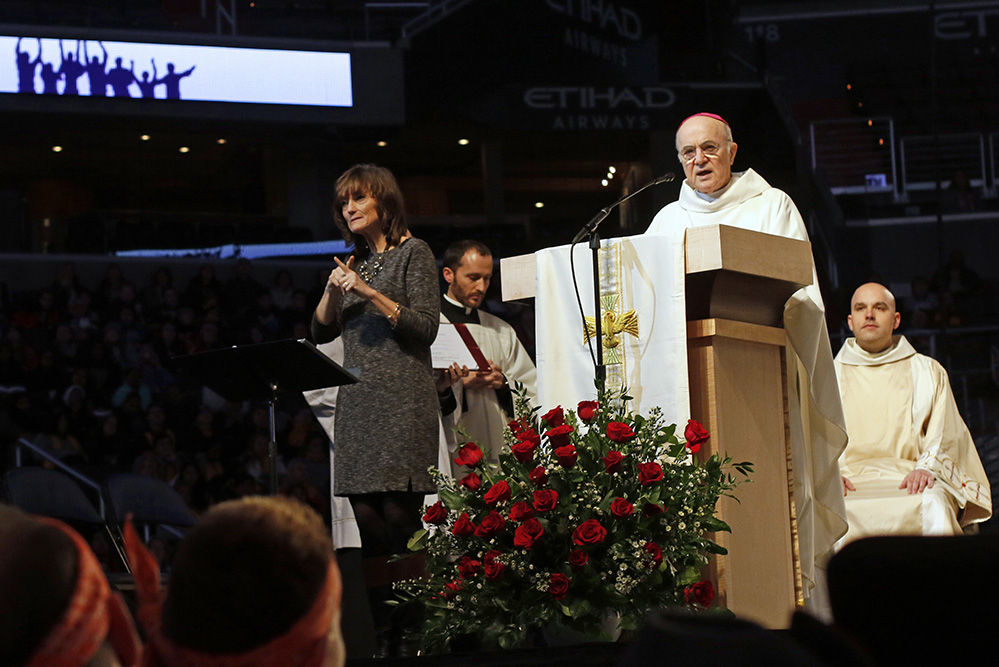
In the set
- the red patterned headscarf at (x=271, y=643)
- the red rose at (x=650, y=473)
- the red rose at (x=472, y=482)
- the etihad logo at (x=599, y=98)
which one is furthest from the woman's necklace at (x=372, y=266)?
the etihad logo at (x=599, y=98)

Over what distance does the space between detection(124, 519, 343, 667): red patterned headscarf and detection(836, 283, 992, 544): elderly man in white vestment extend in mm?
3902

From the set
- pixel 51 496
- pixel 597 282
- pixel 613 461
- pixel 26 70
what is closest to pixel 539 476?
pixel 613 461

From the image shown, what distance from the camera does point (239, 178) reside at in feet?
54.8

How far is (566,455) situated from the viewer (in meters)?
3.07

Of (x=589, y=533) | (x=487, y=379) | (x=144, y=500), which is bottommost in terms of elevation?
(x=144, y=500)

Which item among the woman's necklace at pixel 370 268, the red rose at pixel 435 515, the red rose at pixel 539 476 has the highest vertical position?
the woman's necklace at pixel 370 268

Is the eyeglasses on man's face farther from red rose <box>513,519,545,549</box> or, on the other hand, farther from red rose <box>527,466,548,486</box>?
red rose <box>513,519,545,549</box>

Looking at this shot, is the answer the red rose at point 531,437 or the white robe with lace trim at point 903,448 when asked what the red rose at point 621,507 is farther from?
the white robe with lace trim at point 903,448

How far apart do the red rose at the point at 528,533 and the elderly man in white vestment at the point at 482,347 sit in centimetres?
216

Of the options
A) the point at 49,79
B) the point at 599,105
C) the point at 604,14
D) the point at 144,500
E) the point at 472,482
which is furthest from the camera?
the point at 604,14

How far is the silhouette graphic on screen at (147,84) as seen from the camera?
41.1 feet

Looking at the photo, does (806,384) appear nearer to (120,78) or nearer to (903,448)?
(903,448)

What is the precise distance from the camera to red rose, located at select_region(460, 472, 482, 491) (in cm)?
320

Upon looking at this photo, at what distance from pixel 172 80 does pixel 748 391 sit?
1052 cm
